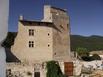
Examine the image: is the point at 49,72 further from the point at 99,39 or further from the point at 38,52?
the point at 99,39

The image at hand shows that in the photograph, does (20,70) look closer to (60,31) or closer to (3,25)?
(60,31)

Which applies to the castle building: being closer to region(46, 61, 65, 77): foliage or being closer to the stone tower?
the stone tower

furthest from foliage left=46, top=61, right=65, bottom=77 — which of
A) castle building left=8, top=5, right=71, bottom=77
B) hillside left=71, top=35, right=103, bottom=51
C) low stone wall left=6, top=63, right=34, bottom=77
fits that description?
hillside left=71, top=35, right=103, bottom=51

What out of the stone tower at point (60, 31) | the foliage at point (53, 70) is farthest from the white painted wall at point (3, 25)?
the stone tower at point (60, 31)

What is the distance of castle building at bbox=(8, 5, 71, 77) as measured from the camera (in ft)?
89.2

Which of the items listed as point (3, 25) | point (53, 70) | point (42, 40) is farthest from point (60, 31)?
point (3, 25)

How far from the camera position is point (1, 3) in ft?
4.34

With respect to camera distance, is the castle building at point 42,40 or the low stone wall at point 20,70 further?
the castle building at point 42,40

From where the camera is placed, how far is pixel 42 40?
2822 centimetres

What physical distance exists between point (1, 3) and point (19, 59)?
84.6 ft

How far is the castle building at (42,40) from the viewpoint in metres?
27.2

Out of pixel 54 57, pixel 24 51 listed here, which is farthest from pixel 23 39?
pixel 54 57

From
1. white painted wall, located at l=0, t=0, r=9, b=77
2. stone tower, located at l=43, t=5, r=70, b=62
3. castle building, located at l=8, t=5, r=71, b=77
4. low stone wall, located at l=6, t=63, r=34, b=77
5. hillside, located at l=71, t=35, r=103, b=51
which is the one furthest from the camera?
hillside, located at l=71, t=35, r=103, b=51

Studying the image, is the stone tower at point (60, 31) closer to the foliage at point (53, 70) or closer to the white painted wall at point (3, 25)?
the foliage at point (53, 70)
